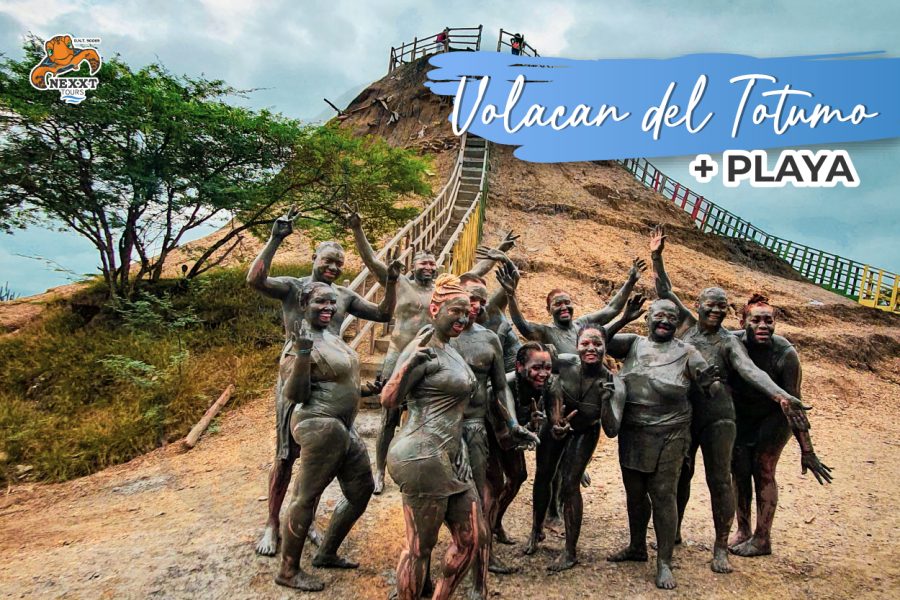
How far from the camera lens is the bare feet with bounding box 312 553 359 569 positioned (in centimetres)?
443

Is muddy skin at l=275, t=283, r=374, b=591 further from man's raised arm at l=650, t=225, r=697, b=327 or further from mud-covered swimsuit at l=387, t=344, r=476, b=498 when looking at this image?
man's raised arm at l=650, t=225, r=697, b=327


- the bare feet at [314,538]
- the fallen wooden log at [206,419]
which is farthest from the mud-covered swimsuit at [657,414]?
the fallen wooden log at [206,419]

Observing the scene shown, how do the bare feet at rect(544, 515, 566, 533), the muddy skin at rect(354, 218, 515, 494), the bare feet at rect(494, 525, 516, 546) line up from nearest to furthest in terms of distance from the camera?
the bare feet at rect(494, 525, 516, 546), the bare feet at rect(544, 515, 566, 533), the muddy skin at rect(354, 218, 515, 494)

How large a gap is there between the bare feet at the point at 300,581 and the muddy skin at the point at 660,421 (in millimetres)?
2453

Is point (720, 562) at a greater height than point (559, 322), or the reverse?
point (559, 322)

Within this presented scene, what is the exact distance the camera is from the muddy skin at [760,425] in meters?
4.86

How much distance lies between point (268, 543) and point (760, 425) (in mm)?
4268

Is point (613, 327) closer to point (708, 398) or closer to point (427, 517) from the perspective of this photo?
point (708, 398)

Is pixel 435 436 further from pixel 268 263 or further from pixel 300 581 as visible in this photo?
pixel 268 263

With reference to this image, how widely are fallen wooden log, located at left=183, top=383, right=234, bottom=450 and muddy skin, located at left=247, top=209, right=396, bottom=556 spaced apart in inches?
164

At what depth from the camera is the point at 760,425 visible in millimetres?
5059

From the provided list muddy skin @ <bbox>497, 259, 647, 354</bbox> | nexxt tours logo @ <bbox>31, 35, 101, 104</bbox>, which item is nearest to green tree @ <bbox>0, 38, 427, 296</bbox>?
nexxt tours logo @ <bbox>31, 35, 101, 104</bbox>

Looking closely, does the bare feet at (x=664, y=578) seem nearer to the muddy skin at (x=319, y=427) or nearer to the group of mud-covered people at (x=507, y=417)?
the group of mud-covered people at (x=507, y=417)

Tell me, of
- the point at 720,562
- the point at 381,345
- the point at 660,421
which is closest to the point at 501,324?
the point at 660,421
